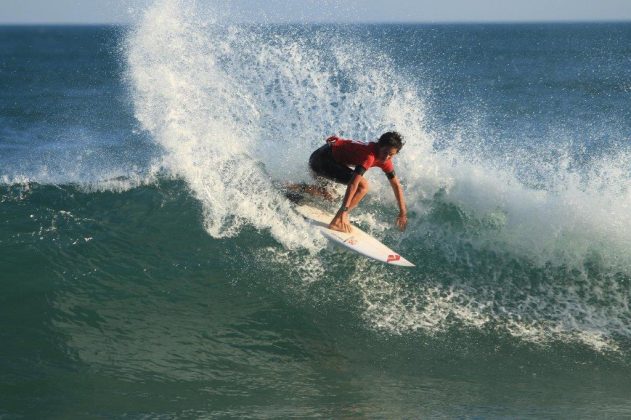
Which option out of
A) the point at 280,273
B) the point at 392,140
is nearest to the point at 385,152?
the point at 392,140

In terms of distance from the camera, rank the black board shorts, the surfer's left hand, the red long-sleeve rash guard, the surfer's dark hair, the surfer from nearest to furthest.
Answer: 1. the surfer's dark hair
2. the surfer
3. the red long-sleeve rash guard
4. the surfer's left hand
5. the black board shorts

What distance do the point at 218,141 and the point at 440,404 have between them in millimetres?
6006

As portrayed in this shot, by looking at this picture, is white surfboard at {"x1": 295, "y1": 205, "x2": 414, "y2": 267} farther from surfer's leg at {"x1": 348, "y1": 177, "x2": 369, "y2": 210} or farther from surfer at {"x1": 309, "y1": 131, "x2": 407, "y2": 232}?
surfer's leg at {"x1": 348, "y1": 177, "x2": 369, "y2": 210}

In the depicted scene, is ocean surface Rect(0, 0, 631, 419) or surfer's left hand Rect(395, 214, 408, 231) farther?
surfer's left hand Rect(395, 214, 408, 231)

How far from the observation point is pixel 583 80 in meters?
32.6

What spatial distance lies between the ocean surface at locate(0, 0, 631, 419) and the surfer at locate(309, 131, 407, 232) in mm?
540

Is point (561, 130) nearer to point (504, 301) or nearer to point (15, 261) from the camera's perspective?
point (504, 301)

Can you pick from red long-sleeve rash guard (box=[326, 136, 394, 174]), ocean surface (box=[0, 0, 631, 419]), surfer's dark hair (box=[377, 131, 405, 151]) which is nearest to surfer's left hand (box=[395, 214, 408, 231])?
ocean surface (box=[0, 0, 631, 419])

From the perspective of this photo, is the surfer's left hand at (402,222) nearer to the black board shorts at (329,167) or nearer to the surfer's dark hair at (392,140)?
the black board shorts at (329,167)

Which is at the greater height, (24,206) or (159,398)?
(24,206)

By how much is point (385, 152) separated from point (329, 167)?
1084 mm

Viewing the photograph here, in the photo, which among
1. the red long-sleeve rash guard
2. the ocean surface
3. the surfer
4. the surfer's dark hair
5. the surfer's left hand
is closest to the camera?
the ocean surface

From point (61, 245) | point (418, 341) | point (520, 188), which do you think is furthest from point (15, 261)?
point (520, 188)

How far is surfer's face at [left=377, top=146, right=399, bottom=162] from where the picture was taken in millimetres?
8312
